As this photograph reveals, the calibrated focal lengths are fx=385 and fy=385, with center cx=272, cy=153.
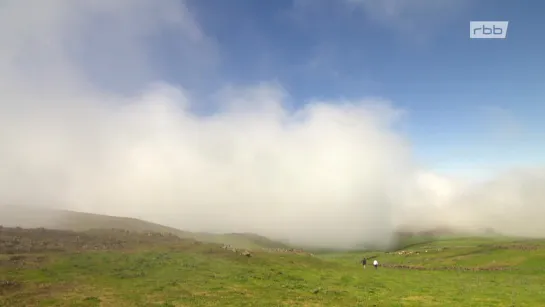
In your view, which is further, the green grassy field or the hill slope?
the hill slope

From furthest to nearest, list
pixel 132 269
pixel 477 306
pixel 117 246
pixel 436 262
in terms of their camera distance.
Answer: pixel 436 262
pixel 117 246
pixel 132 269
pixel 477 306

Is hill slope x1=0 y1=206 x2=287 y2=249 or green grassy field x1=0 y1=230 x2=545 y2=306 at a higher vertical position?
hill slope x1=0 y1=206 x2=287 y2=249

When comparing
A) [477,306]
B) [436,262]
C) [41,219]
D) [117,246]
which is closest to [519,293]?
[477,306]

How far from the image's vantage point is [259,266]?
63.6 meters

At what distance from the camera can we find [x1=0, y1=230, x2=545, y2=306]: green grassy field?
137ft

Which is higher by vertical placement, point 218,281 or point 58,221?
point 58,221

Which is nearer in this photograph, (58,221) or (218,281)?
(218,281)

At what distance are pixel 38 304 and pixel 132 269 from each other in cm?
1839

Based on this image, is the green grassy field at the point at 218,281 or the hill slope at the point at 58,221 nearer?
the green grassy field at the point at 218,281

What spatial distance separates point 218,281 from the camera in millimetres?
51312

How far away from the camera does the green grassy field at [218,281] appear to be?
137 feet

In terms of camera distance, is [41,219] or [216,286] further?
[41,219]

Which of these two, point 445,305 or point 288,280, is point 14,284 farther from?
point 445,305

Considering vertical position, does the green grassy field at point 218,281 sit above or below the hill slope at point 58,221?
below
